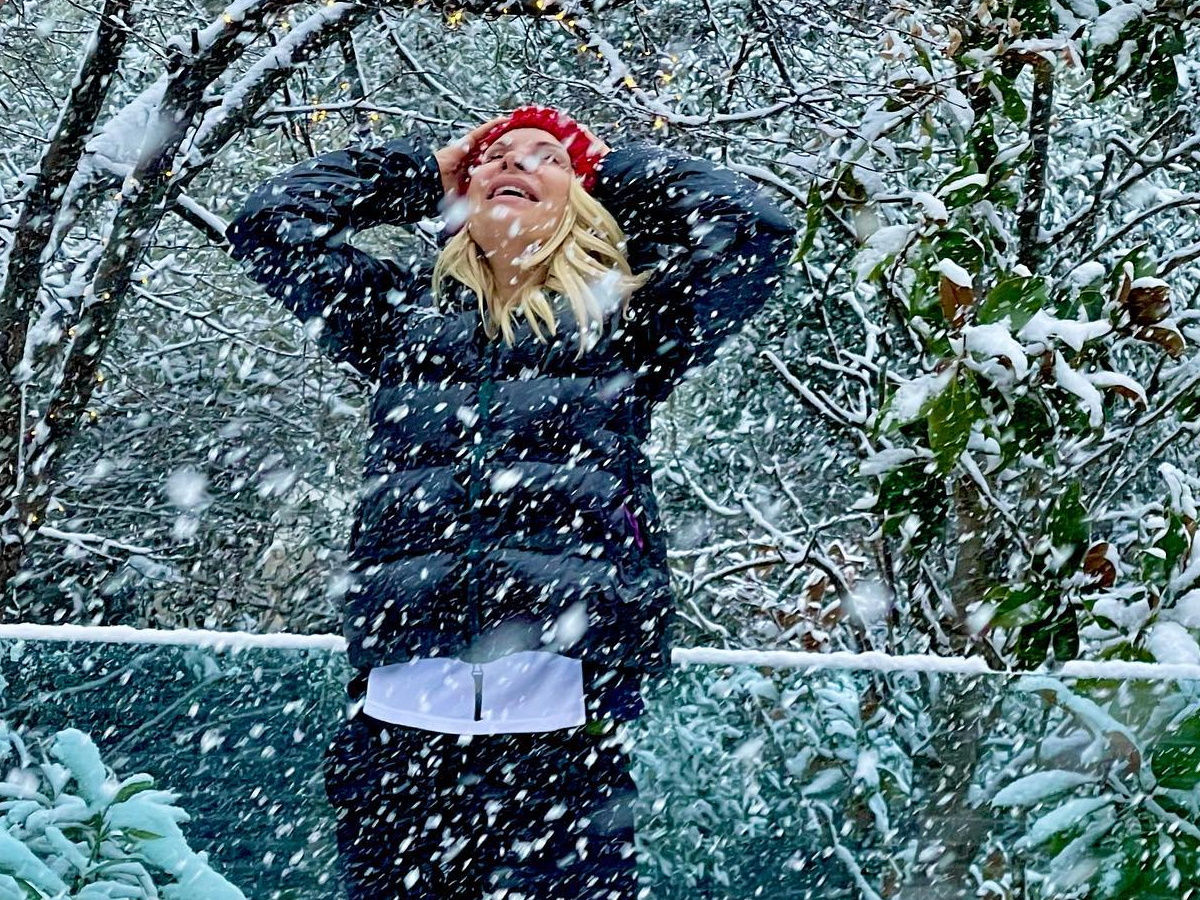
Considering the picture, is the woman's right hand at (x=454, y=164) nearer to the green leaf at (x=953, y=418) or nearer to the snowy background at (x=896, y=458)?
the snowy background at (x=896, y=458)

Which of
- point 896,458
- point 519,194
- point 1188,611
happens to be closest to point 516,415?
point 519,194

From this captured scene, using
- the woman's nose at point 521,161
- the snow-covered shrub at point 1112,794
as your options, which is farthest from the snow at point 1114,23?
the snow-covered shrub at point 1112,794

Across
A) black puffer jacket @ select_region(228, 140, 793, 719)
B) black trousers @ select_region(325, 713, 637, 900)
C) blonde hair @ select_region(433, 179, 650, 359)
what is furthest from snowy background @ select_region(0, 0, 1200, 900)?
blonde hair @ select_region(433, 179, 650, 359)

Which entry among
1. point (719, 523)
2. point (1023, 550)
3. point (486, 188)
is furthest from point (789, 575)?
point (486, 188)

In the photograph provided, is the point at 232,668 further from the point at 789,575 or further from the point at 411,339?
the point at 789,575

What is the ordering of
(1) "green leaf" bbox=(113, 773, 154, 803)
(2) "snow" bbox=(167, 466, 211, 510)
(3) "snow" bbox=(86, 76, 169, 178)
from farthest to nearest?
(2) "snow" bbox=(167, 466, 211, 510) → (3) "snow" bbox=(86, 76, 169, 178) → (1) "green leaf" bbox=(113, 773, 154, 803)

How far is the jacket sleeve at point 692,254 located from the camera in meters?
1.99

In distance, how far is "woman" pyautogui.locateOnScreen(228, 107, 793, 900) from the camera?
180 cm

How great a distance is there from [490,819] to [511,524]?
0.40 meters

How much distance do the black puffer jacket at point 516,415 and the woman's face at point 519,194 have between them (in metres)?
0.10

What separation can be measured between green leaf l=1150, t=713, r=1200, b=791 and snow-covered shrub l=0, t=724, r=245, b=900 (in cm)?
131

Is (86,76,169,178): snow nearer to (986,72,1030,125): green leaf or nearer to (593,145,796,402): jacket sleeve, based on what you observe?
(593,145,796,402): jacket sleeve

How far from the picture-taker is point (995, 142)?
2.50m

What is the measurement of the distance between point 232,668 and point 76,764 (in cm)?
25
